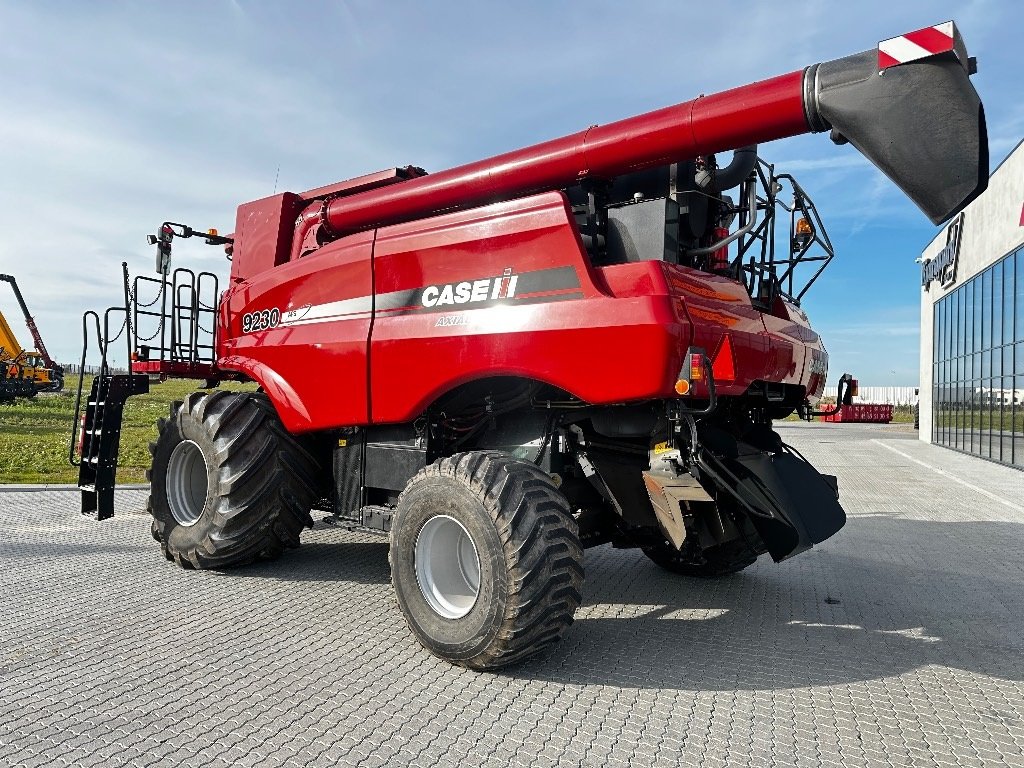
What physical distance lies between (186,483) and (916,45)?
211 inches

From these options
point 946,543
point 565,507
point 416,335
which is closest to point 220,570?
point 416,335

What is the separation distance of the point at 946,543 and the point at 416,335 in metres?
5.62

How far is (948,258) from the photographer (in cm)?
2061

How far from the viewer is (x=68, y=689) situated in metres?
3.28

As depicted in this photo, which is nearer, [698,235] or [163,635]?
[163,635]

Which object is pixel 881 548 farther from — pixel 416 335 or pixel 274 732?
pixel 274 732

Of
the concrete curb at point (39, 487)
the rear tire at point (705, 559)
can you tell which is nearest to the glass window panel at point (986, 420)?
the rear tire at point (705, 559)

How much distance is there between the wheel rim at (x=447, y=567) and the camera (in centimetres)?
392

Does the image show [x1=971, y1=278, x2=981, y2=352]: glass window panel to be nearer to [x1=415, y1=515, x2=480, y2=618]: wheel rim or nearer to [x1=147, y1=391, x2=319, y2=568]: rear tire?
[x1=147, y1=391, x2=319, y2=568]: rear tire

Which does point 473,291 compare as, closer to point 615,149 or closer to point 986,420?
point 615,149

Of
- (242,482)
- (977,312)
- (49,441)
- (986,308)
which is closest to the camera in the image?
(242,482)

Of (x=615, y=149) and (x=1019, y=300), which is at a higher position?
(x=1019, y=300)

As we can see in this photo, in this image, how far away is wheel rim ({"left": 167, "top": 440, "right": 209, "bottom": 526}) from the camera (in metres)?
5.65

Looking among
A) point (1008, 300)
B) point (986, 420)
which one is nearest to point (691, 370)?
point (1008, 300)
